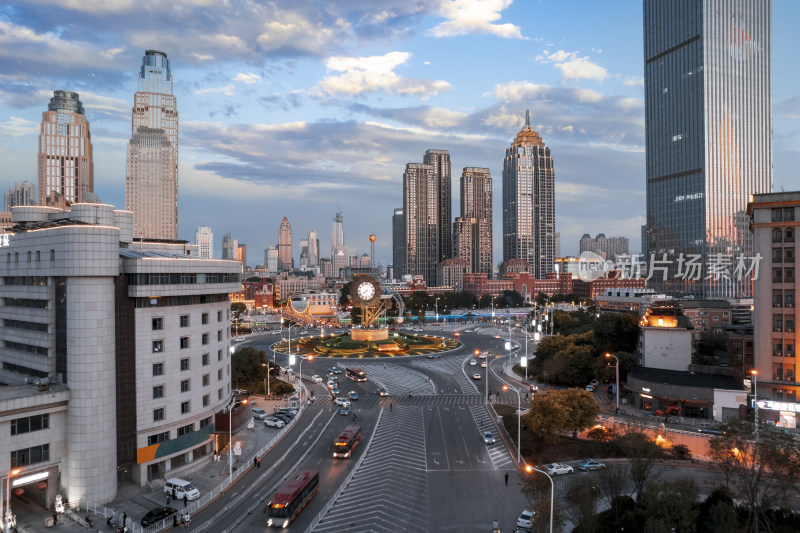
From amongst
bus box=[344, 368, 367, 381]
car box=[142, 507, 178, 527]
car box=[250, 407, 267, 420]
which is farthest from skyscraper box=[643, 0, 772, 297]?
car box=[142, 507, 178, 527]

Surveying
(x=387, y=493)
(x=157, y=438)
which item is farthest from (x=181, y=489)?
(x=387, y=493)

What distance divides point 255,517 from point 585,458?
1398 inches

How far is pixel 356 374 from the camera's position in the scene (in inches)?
4035

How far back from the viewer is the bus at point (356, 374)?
101125 mm

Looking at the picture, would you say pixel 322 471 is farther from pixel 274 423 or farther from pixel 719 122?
pixel 719 122

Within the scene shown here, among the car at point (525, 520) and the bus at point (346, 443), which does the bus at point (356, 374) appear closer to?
the bus at point (346, 443)

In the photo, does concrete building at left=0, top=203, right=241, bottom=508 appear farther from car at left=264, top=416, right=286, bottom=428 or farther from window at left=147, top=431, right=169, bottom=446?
car at left=264, top=416, right=286, bottom=428

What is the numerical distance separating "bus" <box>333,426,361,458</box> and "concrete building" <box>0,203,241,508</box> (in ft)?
45.4

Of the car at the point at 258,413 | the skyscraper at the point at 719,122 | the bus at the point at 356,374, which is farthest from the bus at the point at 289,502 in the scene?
the skyscraper at the point at 719,122

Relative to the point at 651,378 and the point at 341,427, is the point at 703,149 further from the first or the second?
the point at 341,427

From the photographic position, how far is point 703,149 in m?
184

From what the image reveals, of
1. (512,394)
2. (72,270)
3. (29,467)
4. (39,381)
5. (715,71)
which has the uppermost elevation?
(715,71)

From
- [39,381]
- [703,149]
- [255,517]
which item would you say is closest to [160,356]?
[39,381]

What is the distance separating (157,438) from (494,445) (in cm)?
3666
